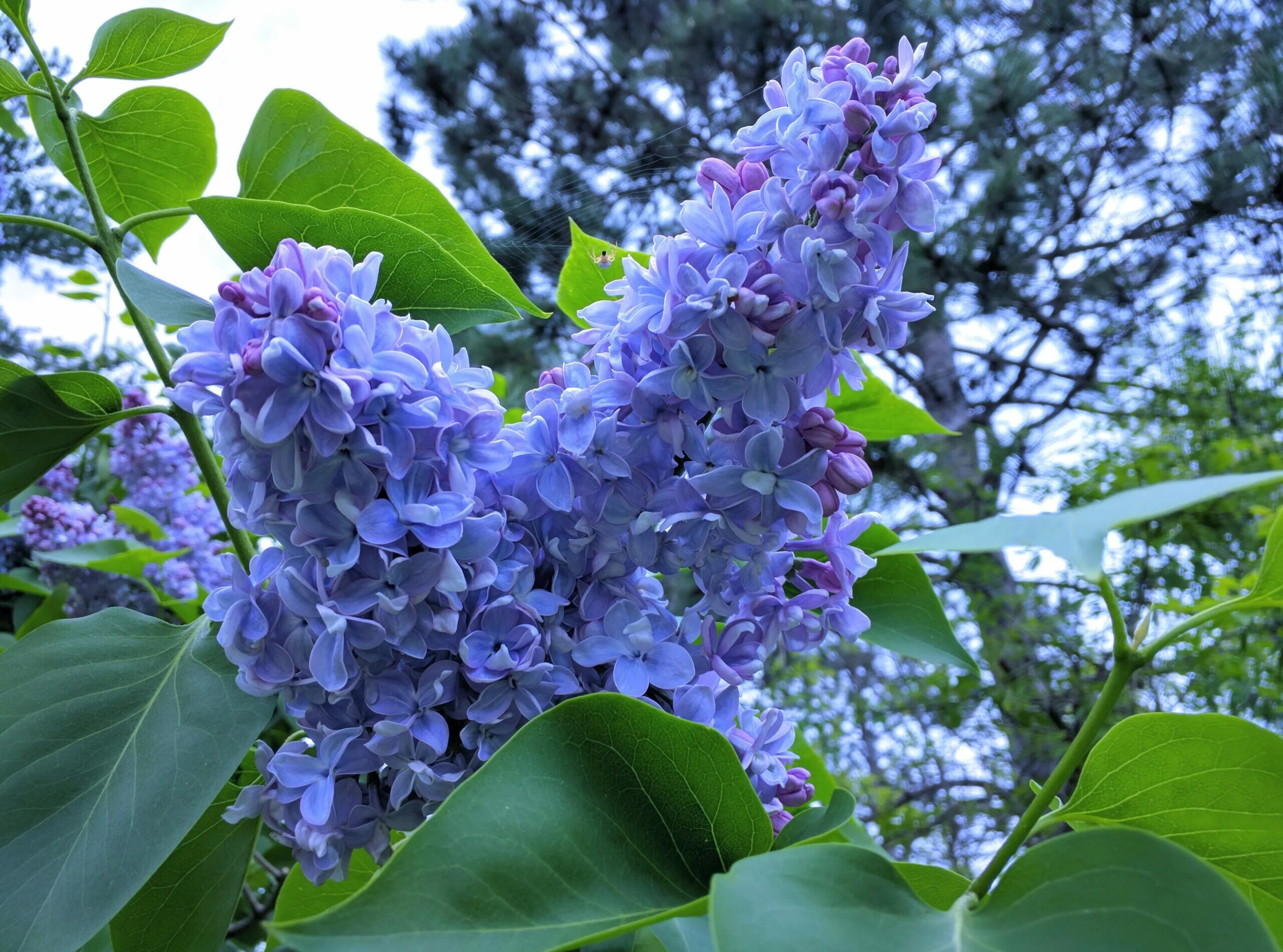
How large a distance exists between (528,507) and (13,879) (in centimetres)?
18

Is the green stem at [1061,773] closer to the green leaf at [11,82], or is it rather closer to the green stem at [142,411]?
the green stem at [142,411]

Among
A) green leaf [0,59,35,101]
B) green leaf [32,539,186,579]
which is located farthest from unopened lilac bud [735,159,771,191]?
green leaf [32,539,186,579]

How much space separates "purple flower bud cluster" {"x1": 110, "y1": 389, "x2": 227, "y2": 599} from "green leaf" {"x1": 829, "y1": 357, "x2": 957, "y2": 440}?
639 millimetres

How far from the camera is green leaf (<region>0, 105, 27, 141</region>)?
0.52m

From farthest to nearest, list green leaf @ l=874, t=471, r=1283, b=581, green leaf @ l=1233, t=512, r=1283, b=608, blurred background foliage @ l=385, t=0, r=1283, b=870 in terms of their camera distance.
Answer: blurred background foliage @ l=385, t=0, r=1283, b=870
green leaf @ l=1233, t=512, r=1283, b=608
green leaf @ l=874, t=471, r=1283, b=581

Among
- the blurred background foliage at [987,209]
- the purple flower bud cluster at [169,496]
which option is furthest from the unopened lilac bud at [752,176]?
the blurred background foliage at [987,209]

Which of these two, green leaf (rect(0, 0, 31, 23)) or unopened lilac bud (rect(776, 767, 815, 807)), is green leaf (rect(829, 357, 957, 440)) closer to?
unopened lilac bud (rect(776, 767, 815, 807))

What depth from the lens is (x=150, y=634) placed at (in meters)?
0.36

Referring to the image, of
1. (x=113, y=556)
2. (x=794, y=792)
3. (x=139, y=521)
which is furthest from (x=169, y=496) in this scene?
(x=794, y=792)

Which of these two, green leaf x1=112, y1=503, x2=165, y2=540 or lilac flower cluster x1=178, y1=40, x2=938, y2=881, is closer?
lilac flower cluster x1=178, y1=40, x2=938, y2=881

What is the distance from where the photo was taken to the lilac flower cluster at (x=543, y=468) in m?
0.27

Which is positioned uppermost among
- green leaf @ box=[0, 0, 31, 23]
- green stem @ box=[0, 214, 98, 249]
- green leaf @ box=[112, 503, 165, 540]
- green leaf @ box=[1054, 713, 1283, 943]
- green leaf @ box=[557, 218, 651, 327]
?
green leaf @ box=[0, 0, 31, 23]

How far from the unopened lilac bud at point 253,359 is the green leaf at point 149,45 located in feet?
0.92

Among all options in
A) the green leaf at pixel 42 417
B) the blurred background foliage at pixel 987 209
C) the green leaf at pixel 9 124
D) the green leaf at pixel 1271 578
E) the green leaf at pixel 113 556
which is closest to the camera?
the green leaf at pixel 1271 578
